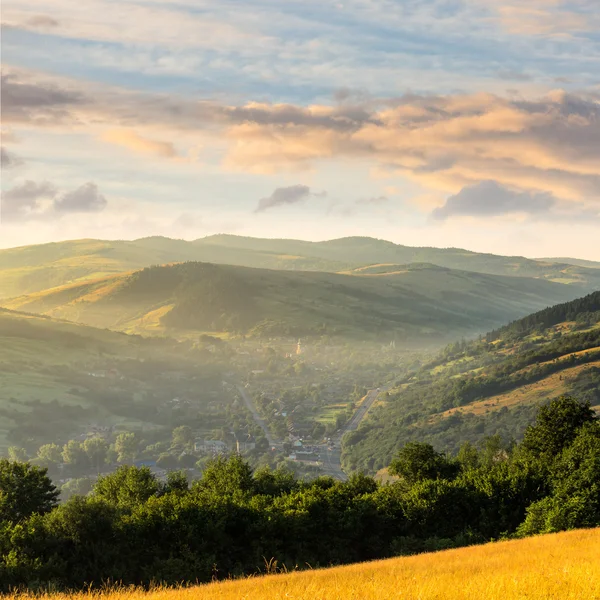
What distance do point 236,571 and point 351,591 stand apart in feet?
135

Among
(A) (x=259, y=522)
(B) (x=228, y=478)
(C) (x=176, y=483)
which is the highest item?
(A) (x=259, y=522)

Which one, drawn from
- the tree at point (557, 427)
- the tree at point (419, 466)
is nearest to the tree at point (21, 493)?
the tree at point (419, 466)

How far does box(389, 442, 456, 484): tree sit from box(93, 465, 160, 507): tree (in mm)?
37849

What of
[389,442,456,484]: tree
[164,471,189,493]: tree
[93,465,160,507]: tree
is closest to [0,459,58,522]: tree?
[93,465,160,507]: tree

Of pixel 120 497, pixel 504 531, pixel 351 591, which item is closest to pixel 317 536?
pixel 504 531

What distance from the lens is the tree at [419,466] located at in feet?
338

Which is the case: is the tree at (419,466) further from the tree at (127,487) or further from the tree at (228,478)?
the tree at (127,487)

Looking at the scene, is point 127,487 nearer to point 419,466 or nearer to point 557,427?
point 419,466

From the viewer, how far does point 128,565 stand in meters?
57.6

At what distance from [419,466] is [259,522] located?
46.8 meters

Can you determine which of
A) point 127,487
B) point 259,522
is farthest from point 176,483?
point 259,522

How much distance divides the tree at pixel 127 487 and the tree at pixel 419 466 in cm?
3785

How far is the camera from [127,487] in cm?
9050

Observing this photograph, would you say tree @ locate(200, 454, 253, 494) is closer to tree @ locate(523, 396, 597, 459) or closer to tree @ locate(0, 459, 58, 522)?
tree @ locate(0, 459, 58, 522)
